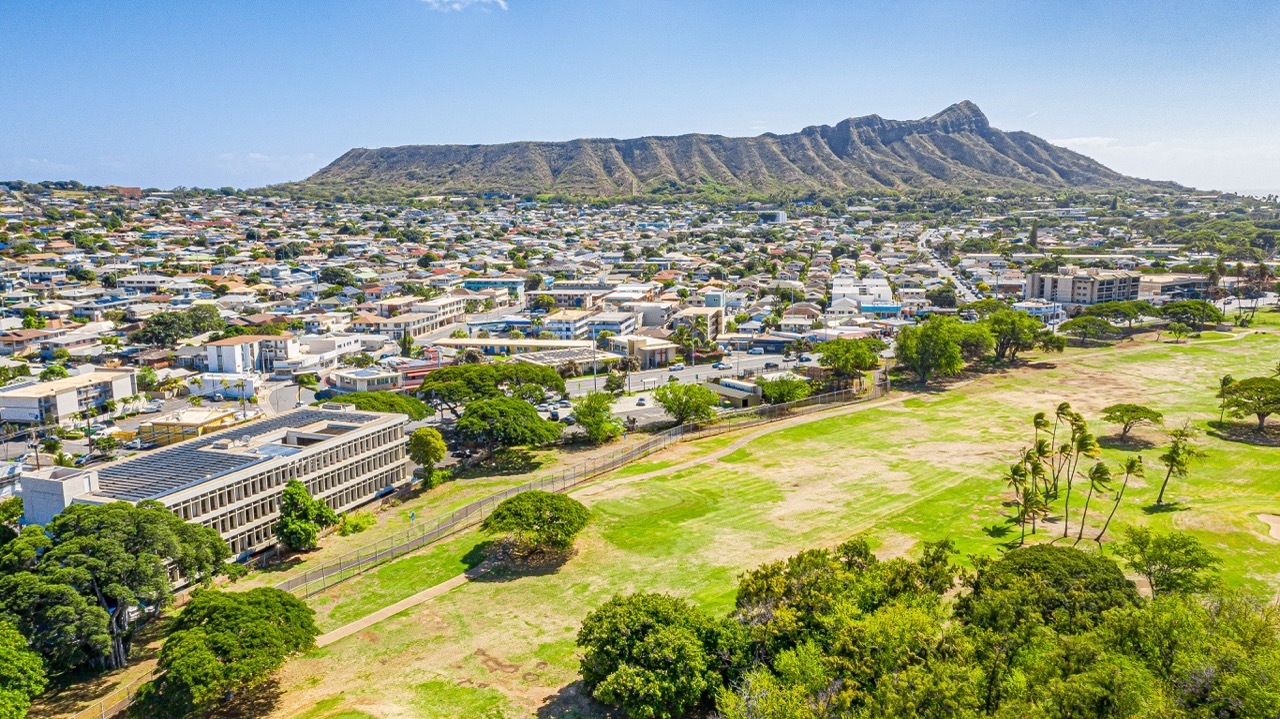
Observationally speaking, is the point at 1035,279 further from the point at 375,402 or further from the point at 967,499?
the point at 375,402

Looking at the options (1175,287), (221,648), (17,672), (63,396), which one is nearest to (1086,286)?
(1175,287)

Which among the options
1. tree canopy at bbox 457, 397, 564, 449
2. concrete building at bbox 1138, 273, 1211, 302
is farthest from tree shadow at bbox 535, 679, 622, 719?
concrete building at bbox 1138, 273, 1211, 302

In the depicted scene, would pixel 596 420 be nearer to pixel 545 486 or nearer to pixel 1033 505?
pixel 545 486

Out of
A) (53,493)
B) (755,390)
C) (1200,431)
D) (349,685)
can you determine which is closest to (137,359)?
(53,493)

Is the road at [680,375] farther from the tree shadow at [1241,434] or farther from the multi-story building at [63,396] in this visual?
the multi-story building at [63,396]

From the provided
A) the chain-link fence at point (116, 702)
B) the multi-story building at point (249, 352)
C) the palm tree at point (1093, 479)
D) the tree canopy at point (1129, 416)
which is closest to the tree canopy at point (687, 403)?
the palm tree at point (1093, 479)
